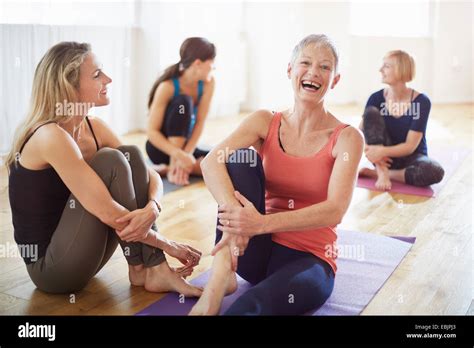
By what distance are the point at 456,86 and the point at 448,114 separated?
984mm

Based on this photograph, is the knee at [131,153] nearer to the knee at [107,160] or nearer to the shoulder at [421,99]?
the knee at [107,160]

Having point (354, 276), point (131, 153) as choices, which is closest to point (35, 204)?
point (131, 153)

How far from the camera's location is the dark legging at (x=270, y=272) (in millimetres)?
1889

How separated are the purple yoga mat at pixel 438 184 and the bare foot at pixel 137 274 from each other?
73.2 inches

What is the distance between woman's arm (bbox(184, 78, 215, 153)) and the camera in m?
3.98

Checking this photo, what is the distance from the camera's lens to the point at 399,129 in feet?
12.6

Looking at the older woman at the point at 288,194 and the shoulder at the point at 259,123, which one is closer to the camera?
the older woman at the point at 288,194

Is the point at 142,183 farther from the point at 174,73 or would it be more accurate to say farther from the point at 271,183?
the point at 174,73

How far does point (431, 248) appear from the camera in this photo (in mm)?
2766

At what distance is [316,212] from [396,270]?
2.27ft

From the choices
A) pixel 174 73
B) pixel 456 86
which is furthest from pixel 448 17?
pixel 174 73

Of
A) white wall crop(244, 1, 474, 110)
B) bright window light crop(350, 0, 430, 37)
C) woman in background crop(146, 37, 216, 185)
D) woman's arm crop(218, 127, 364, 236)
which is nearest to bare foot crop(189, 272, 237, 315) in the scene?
woman's arm crop(218, 127, 364, 236)

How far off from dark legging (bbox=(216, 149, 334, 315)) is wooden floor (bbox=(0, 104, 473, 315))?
25cm

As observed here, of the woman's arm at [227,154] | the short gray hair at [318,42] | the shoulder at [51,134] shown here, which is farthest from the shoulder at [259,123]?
the shoulder at [51,134]
